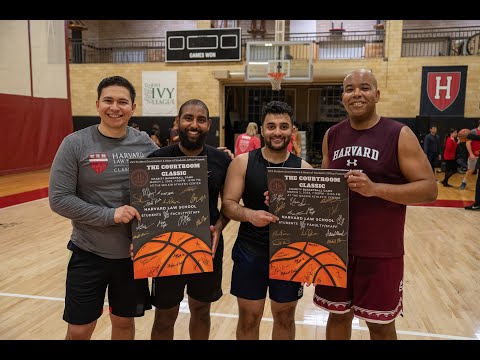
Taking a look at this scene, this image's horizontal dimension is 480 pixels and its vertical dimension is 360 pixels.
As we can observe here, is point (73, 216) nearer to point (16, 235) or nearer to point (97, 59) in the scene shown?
point (16, 235)

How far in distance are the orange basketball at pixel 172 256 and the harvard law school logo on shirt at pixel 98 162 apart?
16.4 inches

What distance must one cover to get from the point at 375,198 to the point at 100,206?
1328 millimetres

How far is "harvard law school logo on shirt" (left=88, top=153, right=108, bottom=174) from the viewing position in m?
1.96

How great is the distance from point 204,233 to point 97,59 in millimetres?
17413

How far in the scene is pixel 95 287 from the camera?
6.69 feet

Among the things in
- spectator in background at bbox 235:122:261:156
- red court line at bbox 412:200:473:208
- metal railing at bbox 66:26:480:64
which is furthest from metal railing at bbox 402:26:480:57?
spectator in background at bbox 235:122:261:156

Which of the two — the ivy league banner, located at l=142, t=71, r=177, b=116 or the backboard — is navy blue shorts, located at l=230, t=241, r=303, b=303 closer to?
the backboard

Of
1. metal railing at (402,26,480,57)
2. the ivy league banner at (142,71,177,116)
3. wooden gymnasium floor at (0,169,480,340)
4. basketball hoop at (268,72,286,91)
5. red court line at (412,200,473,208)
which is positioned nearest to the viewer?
wooden gymnasium floor at (0,169,480,340)

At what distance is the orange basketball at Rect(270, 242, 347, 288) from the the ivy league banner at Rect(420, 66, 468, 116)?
43.0 feet

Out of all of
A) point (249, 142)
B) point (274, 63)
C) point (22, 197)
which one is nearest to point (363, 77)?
point (249, 142)
